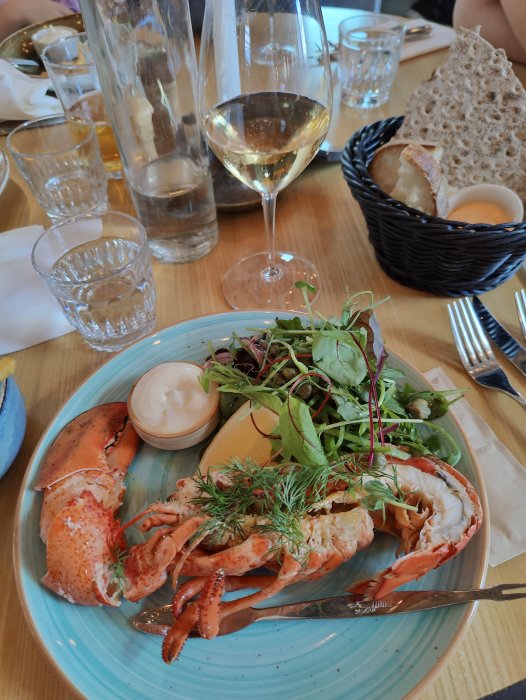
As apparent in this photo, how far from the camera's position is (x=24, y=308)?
42.8 inches

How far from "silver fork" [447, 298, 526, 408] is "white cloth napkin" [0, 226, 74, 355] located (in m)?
0.84

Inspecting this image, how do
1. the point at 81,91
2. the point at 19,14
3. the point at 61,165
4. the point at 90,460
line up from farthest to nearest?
1. the point at 19,14
2. the point at 81,91
3. the point at 61,165
4. the point at 90,460

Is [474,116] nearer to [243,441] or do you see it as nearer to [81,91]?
[243,441]

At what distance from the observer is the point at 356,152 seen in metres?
1.12

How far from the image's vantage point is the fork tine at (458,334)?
983mm

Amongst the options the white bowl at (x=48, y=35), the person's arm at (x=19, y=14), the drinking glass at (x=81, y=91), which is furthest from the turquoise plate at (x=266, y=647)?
the person's arm at (x=19, y=14)

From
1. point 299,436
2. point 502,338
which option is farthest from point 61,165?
point 502,338

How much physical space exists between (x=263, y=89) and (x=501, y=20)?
150 cm

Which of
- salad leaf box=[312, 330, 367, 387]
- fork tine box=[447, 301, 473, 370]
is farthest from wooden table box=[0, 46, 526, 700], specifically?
salad leaf box=[312, 330, 367, 387]

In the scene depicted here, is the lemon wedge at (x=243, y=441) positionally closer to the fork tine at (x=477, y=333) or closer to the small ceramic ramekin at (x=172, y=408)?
the small ceramic ramekin at (x=172, y=408)

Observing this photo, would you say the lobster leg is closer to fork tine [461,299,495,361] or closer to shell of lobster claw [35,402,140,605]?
shell of lobster claw [35,402,140,605]

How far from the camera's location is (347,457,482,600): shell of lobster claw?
657 mm

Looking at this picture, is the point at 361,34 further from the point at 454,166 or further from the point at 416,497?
the point at 416,497

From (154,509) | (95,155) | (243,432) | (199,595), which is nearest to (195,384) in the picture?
(243,432)
